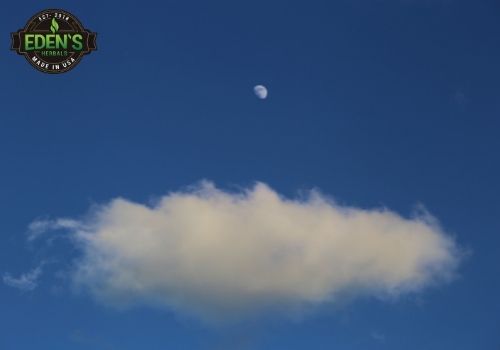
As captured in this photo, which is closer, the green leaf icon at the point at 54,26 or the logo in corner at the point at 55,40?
the logo in corner at the point at 55,40

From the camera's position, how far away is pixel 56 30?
132875 millimetres

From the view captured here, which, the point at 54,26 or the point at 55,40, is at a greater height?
the point at 54,26

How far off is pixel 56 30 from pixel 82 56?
7.18 m

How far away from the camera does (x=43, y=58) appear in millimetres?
133125

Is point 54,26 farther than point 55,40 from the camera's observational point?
No

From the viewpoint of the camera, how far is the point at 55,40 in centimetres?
13362

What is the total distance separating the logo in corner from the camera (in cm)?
13150

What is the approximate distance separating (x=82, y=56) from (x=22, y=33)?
11.9 meters

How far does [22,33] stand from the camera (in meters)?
131

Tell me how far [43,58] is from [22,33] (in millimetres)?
5875

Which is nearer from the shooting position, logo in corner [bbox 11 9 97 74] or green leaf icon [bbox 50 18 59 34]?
logo in corner [bbox 11 9 97 74]

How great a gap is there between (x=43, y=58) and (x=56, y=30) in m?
→ 5.89

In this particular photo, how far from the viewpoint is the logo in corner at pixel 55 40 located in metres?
132
